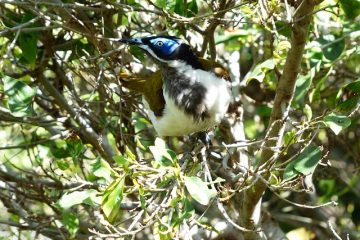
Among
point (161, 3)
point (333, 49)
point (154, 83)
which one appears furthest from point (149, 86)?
point (333, 49)

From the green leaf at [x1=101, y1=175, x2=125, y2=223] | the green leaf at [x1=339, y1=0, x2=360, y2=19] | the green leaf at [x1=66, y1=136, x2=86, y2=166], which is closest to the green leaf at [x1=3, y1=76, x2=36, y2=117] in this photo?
the green leaf at [x1=66, y1=136, x2=86, y2=166]

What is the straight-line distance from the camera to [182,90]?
3293 mm

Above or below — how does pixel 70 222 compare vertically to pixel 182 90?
below

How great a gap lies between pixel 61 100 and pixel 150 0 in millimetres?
837

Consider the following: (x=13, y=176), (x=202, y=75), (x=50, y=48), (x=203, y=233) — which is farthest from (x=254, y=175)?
(x=13, y=176)

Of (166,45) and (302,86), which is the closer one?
(302,86)

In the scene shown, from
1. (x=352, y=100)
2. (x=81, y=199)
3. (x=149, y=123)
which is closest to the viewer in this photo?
(x=81, y=199)

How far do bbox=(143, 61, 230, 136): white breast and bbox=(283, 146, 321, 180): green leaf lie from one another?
25.0 inches

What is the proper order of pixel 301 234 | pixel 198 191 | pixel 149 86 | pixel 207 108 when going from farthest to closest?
pixel 301 234 < pixel 149 86 < pixel 207 108 < pixel 198 191

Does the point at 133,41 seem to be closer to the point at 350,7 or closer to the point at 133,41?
the point at 133,41

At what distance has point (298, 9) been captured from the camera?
2482 mm

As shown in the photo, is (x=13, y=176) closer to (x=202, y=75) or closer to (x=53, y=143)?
(x=53, y=143)

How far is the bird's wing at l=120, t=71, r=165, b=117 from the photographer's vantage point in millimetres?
3398

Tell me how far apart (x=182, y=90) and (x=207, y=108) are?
0.60 feet
